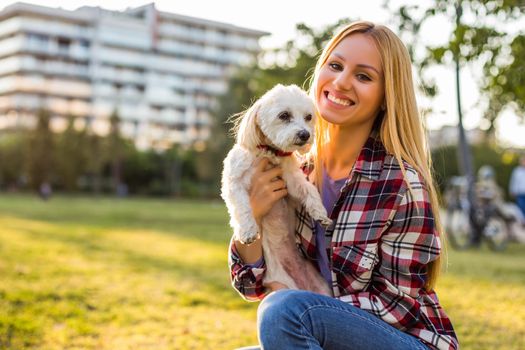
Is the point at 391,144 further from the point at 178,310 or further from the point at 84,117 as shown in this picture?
the point at 84,117

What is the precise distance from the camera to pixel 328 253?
279cm

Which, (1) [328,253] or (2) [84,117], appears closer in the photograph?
(1) [328,253]

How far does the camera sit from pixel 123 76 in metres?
82.0

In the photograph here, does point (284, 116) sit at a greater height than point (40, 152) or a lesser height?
greater

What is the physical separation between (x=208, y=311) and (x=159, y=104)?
7984 centimetres

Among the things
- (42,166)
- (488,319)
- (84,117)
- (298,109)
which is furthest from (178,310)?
(84,117)

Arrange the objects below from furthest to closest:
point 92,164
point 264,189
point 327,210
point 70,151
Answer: point 92,164
point 70,151
point 264,189
point 327,210

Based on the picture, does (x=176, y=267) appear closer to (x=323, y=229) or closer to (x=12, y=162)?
(x=323, y=229)

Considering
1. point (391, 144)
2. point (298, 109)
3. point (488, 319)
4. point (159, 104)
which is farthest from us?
point (159, 104)

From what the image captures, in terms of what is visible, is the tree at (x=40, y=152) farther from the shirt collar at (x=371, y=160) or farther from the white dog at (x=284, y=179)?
the shirt collar at (x=371, y=160)

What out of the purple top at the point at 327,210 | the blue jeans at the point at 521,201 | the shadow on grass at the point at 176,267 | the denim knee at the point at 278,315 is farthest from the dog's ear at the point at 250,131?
the blue jeans at the point at 521,201

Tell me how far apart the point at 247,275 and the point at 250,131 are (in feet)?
2.40

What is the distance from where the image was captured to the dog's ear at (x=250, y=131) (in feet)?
10.7

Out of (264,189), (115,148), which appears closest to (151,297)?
(264,189)
